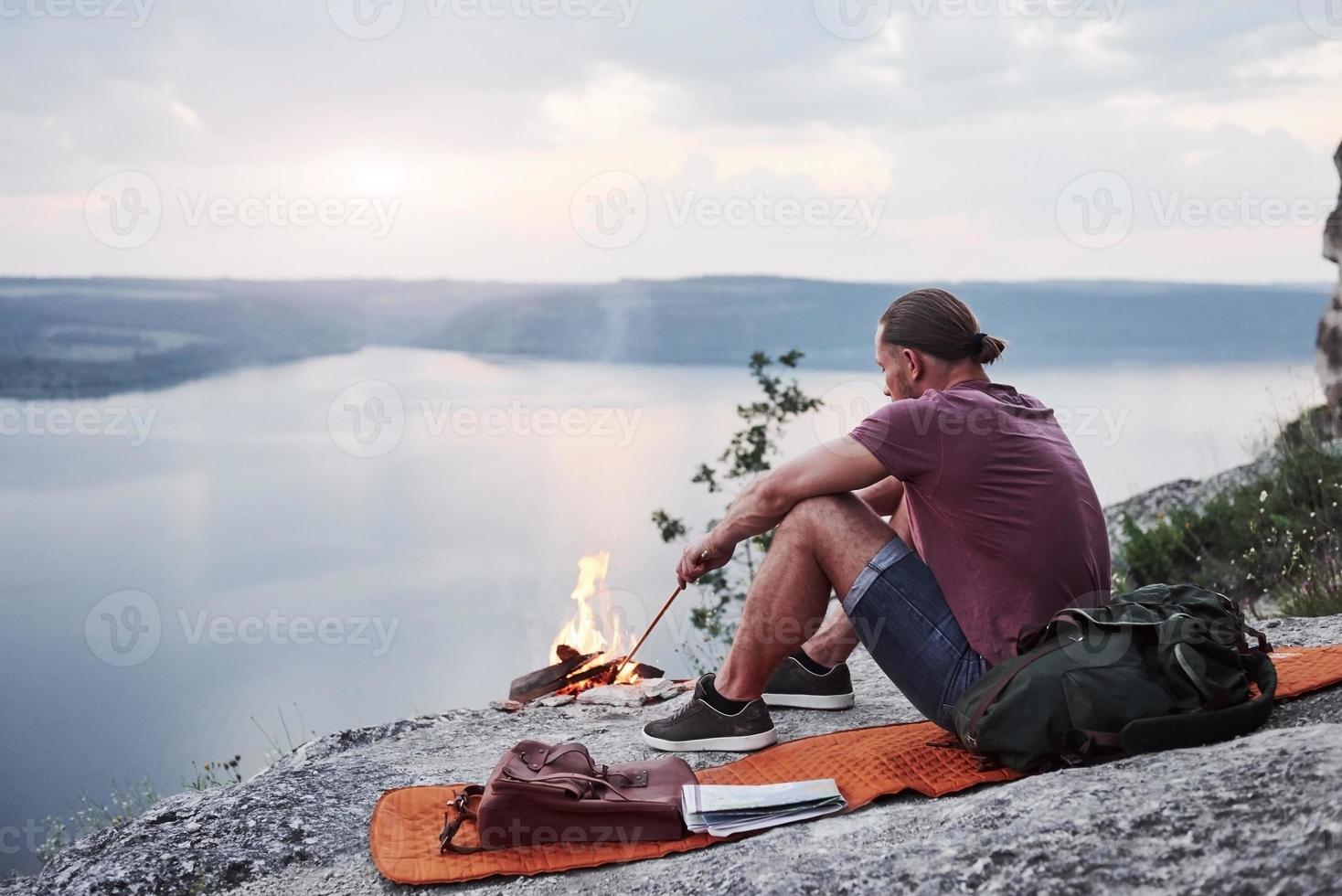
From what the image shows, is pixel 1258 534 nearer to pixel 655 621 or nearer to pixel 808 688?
pixel 808 688

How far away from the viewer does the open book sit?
3102 mm

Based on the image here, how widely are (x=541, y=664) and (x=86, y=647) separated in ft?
27.6

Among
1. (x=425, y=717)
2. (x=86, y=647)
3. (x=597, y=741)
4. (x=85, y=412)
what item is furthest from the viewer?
(x=86, y=647)

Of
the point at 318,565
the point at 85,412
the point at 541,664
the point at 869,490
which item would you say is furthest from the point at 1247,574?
the point at 318,565

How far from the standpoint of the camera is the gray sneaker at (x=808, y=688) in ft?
14.1

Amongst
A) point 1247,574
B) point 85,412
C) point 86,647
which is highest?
point 85,412

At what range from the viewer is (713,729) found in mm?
3912

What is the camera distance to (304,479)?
18750 mm

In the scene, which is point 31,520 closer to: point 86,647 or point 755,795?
point 86,647
